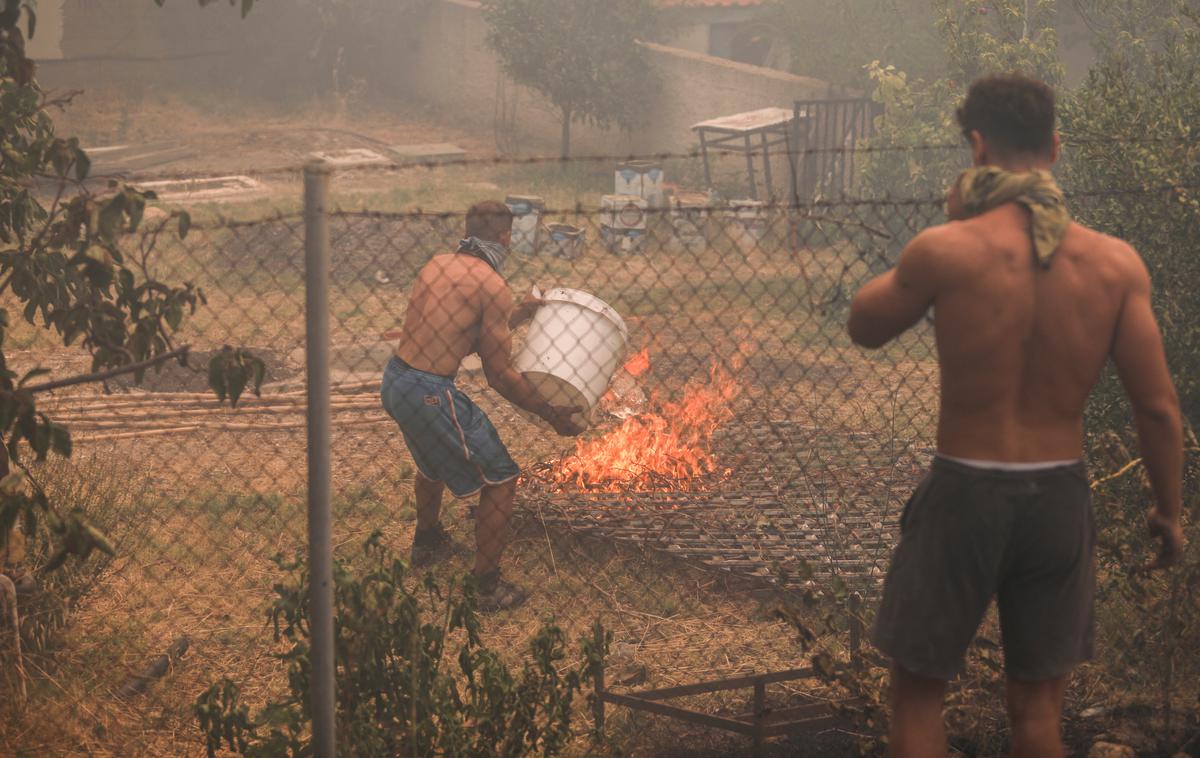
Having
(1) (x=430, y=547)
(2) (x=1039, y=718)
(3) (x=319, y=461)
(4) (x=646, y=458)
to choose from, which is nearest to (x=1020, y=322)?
(2) (x=1039, y=718)

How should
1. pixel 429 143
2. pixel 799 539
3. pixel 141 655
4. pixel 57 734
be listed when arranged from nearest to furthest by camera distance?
pixel 57 734
pixel 141 655
pixel 799 539
pixel 429 143

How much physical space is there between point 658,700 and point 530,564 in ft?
5.13

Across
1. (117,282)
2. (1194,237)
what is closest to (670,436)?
(1194,237)

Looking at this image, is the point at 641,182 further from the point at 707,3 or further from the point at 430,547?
the point at 430,547

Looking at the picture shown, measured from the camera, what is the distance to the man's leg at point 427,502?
5.41 metres

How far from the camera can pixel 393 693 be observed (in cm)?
321

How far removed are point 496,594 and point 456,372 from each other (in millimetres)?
979

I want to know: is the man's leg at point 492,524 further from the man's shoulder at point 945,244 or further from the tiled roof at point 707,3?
the tiled roof at point 707,3

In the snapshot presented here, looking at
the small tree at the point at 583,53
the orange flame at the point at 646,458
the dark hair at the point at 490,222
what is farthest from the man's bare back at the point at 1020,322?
the small tree at the point at 583,53

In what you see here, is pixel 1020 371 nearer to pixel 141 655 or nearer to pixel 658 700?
pixel 658 700

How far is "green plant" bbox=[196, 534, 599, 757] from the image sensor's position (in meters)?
3.08

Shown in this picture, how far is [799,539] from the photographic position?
5160 millimetres

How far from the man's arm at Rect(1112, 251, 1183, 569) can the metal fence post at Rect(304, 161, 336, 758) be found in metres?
1.84

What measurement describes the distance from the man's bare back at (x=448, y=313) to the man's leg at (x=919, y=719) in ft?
9.06
